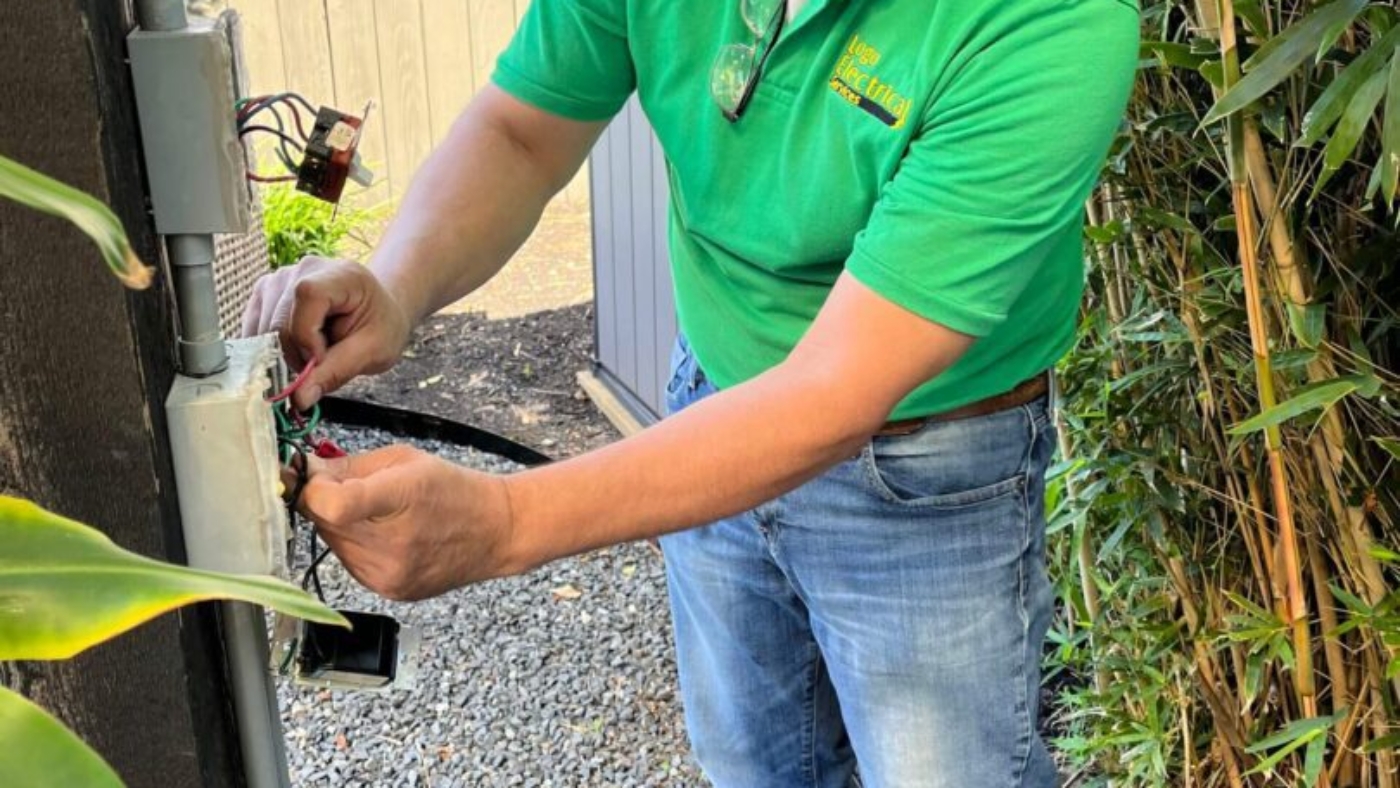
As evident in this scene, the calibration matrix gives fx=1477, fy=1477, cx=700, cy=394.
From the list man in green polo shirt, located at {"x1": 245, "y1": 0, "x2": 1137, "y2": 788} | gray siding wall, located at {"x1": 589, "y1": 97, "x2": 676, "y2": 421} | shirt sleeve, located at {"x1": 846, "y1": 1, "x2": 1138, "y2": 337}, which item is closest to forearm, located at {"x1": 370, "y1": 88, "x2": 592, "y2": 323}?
man in green polo shirt, located at {"x1": 245, "y1": 0, "x2": 1137, "y2": 788}

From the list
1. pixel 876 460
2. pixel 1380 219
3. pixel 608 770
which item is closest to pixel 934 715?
pixel 876 460

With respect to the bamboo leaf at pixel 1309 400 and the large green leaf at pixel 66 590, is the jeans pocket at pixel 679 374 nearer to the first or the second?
the bamboo leaf at pixel 1309 400

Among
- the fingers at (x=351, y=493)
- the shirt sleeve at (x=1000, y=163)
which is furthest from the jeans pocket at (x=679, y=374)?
the fingers at (x=351, y=493)

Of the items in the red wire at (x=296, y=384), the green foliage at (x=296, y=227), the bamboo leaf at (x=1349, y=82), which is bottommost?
the green foliage at (x=296, y=227)

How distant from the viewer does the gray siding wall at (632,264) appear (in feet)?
10.8

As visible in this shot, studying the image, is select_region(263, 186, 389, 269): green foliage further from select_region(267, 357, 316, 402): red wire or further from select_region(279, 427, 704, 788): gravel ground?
select_region(267, 357, 316, 402): red wire

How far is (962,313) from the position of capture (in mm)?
1062

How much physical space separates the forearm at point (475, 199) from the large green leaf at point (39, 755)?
88 cm

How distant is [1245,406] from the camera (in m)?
1.65

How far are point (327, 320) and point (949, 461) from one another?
563 millimetres

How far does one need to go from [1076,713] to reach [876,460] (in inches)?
39.5

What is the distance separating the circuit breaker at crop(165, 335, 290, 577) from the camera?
35.6 inches

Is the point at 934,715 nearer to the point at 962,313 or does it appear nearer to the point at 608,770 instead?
the point at 962,313

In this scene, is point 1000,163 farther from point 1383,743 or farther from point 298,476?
point 1383,743
